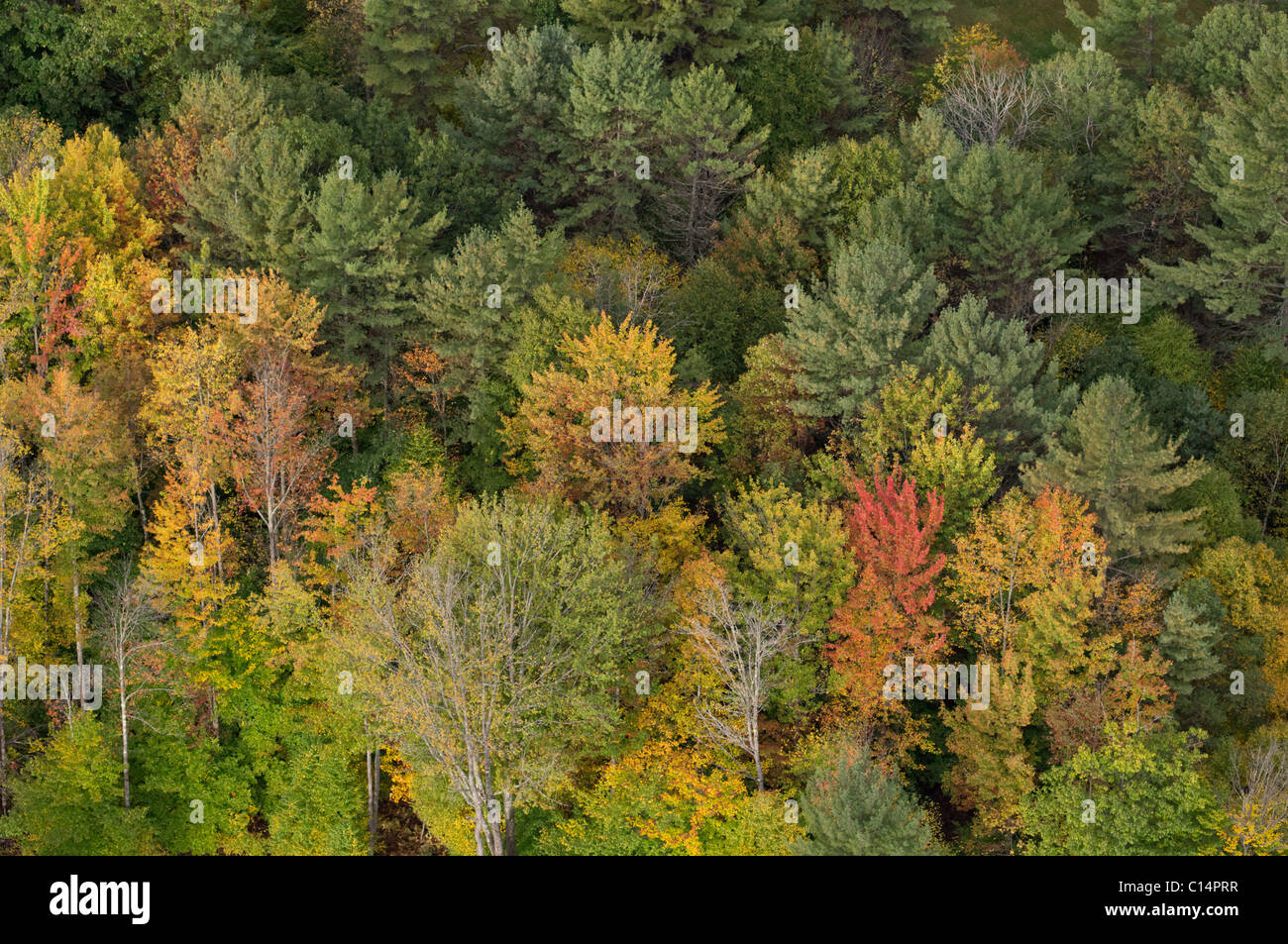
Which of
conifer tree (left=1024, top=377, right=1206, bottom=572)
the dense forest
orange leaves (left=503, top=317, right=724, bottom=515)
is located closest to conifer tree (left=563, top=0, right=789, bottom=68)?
the dense forest

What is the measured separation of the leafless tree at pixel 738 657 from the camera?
59.7 m

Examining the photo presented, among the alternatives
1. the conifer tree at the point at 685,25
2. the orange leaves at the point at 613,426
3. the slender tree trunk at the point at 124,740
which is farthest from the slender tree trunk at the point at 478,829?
the conifer tree at the point at 685,25

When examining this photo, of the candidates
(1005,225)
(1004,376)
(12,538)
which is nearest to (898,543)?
(1004,376)

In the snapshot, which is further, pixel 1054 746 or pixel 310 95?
pixel 310 95

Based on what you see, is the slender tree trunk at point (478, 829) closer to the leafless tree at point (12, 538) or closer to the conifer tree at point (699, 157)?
the leafless tree at point (12, 538)

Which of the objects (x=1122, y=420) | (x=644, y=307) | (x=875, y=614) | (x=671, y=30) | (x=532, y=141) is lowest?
(x=875, y=614)

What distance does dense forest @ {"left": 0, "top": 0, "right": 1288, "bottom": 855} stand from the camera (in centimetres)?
6072

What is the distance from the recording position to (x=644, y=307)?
7400 centimetres

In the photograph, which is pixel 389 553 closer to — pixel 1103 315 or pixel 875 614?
pixel 875 614

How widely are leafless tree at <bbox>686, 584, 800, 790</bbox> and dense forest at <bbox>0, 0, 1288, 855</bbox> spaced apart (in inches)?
11.1

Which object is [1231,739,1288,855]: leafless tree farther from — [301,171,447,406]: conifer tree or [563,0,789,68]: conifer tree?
[563,0,789,68]: conifer tree

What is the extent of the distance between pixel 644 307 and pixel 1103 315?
2452 centimetres

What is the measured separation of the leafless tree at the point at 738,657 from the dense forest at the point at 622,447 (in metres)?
0.28

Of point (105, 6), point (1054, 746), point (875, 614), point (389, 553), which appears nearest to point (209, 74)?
point (105, 6)
